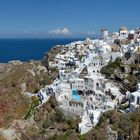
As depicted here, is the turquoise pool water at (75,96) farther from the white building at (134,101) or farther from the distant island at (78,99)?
the white building at (134,101)

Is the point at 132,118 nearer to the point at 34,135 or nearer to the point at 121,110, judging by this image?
the point at 121,110

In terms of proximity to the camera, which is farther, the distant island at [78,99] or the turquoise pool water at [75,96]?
the turquoise pool water at [75,96]

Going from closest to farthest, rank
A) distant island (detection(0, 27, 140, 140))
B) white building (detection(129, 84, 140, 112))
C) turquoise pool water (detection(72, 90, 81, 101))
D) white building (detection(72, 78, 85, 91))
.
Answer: white building (detection(129, 84, 140, 112)) < distant island (detection(0, 27, 140, 140)) < turquoise pool water (detection(72, 90, 81, 101)) < white building (detection(72, 78, 85, 91))

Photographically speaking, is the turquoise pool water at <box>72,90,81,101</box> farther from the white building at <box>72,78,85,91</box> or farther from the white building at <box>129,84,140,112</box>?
the white building at <box>129,84,140,112</box>

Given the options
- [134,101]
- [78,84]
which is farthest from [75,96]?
[134,101]

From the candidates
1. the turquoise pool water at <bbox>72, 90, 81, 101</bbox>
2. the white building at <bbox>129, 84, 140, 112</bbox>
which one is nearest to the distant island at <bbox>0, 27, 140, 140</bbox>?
the white building at <bbox>129, 84, 140, 112</bbox>

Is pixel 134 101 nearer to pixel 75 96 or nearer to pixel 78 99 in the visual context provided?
pixel 78 99

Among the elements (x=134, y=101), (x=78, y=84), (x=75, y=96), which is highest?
(x=78, y=84)

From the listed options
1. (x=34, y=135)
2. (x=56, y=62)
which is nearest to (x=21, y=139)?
(x=34, y=135)

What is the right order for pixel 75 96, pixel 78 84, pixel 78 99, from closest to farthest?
1. pixel 78 99
2. pixel 75 96
3. pixel 78 84

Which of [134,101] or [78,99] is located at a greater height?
[134,101]

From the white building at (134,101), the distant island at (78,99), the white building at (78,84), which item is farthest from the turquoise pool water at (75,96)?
the white building at (134,101)
